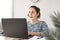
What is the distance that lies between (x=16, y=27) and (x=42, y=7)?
6.47 ft

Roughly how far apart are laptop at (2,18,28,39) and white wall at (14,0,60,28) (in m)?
1.79

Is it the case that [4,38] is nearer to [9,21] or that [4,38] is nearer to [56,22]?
[9,21]

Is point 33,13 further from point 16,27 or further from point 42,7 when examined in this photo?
point 42,7

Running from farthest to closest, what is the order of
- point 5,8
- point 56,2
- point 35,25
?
point 5,8, point 56,2, point 35,25

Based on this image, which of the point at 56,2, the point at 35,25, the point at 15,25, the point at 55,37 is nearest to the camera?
the point at 55,37

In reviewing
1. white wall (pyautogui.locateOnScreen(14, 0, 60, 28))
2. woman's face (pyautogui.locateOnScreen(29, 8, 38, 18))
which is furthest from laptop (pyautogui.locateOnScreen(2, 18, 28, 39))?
white wall (pyautogui.locateOnScreen(14, 0, 60, 28))

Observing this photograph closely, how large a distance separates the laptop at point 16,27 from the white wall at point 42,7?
1.79 metres

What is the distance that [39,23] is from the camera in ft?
8.63

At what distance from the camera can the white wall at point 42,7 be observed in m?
3.69

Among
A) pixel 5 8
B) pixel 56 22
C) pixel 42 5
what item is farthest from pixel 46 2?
pixel 56 22

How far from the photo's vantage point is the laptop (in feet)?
6.09

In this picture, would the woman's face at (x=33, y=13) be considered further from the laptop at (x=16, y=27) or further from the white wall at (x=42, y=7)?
the white wall at (x=42, y=7)

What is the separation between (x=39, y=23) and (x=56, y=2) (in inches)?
50.0

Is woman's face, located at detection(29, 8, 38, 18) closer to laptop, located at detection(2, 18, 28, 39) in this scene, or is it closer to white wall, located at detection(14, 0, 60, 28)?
laptop, located at detection(2, 18, 28, 39)
